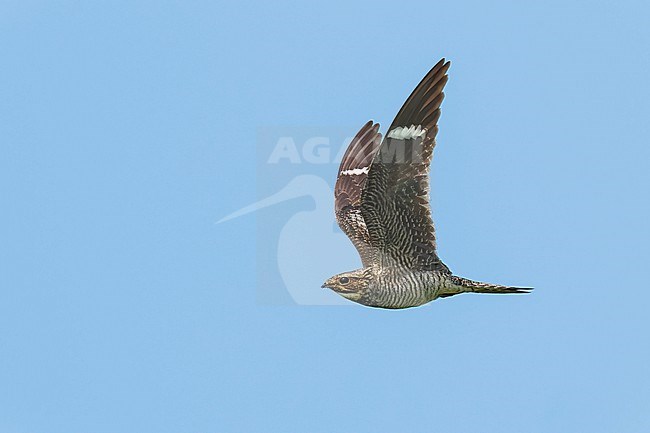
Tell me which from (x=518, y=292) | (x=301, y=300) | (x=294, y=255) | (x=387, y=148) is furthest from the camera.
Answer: (x=294, y=255)

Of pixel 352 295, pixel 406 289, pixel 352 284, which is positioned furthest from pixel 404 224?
pixel 352 295

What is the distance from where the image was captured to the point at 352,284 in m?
12.9

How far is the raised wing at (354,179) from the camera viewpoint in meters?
14.3

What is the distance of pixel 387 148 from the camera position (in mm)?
11789

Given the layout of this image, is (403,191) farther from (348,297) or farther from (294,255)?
(294,255)

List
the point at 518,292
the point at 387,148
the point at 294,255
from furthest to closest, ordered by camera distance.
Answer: the point at 294,255, the point at 518,292, the point at 387,148

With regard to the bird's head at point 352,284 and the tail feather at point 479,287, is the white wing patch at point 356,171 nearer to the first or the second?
the bird's head at point 352,284

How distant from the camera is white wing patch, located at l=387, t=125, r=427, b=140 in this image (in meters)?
11.8

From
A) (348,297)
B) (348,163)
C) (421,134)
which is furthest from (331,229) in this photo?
(421,134)

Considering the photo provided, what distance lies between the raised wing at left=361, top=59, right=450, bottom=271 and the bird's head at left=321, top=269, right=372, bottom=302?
1.58ft

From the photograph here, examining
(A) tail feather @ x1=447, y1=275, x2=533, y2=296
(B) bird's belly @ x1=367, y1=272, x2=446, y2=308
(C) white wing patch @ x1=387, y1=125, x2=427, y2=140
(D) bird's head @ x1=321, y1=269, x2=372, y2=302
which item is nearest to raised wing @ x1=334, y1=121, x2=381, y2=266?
(D) bird's head @ x1=321, y1=269, x2=372, y2=302

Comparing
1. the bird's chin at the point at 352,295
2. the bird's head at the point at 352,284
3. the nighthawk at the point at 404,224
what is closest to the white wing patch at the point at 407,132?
the nighthawk at the point at 404,224

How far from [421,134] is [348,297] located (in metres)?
2.15

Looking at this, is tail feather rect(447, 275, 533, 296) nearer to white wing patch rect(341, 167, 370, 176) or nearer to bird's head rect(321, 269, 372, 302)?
bird's head rect(321, 269, 372, 302)
